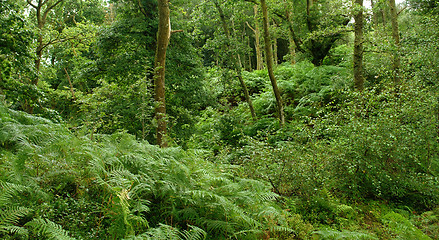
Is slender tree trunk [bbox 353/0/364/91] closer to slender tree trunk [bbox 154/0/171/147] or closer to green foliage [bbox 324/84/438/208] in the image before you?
green foliage [bbox 324/84/438/208]

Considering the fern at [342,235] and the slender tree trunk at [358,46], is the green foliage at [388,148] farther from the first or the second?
the slender tree trunk at [358,46]

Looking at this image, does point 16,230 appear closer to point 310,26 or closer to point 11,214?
point 11,214

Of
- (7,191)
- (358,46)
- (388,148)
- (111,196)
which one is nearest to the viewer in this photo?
(7,191)

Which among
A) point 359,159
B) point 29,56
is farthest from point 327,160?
point 29,56

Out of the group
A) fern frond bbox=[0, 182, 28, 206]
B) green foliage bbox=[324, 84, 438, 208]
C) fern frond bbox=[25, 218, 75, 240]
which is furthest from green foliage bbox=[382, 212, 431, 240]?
fern frond bbox=[0, 182, 28, 206]

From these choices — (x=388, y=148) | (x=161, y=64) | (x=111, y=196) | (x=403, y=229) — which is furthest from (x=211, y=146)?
(x=111, y=196)

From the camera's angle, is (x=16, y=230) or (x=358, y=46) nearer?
(x=16, y=230)

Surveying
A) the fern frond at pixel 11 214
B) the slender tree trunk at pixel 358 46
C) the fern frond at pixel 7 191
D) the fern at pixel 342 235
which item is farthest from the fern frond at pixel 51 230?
the slender tree trunk at pixel 358 46

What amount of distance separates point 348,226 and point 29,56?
767 cm

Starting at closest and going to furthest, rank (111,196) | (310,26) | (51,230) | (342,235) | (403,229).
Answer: (51,230) → (111,196) → (342,235) → (403,229) → (310,26)

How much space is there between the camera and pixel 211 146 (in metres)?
9.96

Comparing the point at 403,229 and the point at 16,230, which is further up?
the point at 16,230

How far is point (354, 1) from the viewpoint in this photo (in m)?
8.42

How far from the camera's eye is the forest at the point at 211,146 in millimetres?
2840
